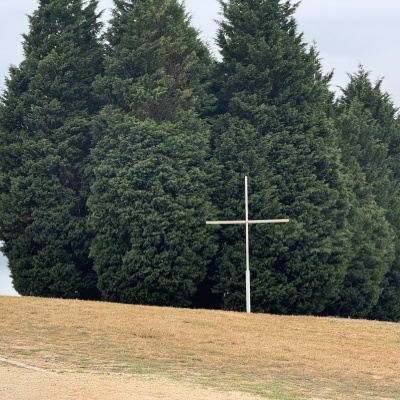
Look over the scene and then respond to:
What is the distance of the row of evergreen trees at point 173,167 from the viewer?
3794cm

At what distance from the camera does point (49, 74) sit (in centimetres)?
4106

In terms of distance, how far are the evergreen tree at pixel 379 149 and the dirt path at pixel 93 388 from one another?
92.6 ft

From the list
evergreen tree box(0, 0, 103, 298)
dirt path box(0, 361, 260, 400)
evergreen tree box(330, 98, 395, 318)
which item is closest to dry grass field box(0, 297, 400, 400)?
dirt path box(0, 361, 260, 400)

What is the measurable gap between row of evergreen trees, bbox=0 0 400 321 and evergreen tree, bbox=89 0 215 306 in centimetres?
7

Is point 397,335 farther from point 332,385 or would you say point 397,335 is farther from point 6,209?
point 6,209

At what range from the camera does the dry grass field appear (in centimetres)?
1680

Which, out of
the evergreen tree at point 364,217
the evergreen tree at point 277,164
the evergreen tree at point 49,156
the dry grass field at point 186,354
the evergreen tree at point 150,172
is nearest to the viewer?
the dry grass field at point 186,354

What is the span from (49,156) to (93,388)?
2483 cm

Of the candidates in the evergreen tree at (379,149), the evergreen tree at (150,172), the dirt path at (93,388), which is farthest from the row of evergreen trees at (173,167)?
the dirt path at (93,388)

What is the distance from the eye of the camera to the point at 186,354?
864 inches

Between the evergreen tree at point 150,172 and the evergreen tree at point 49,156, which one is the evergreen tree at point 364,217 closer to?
the evergreen tree at point 150,172

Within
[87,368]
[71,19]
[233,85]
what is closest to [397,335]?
[87,368]

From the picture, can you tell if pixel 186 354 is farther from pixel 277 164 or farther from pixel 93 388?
pixel 277 164

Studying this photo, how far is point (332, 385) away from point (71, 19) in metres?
28.6
